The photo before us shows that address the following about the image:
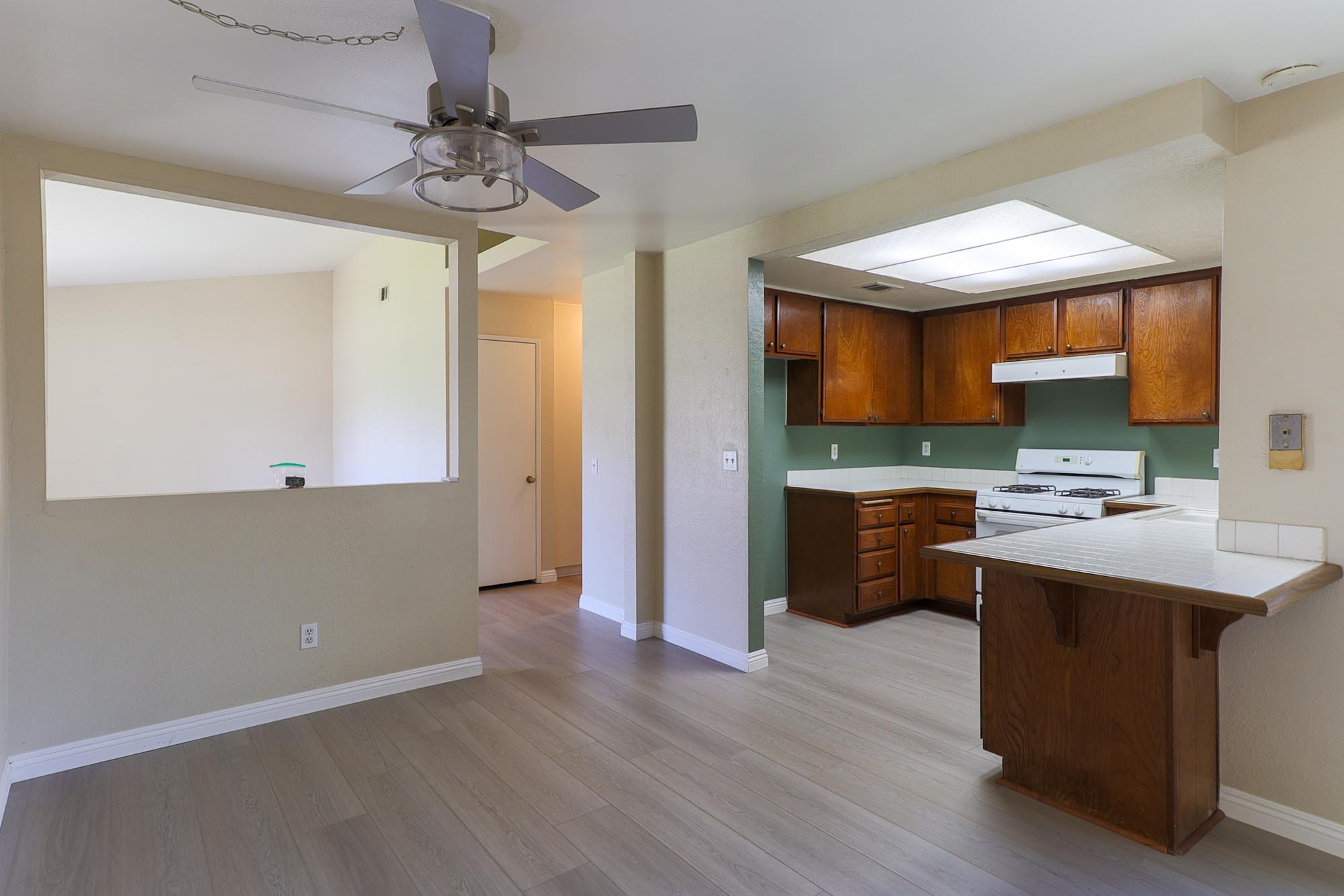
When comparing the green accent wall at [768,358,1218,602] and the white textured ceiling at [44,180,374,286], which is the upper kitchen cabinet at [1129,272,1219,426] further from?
the white textured ceiling at [44,180,374,286]

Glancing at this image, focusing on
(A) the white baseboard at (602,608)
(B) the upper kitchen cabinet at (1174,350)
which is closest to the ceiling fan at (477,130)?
(A) the white baseboard at (602,608)

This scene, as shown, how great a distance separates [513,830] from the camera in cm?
223

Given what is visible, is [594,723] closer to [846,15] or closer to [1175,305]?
[846,15]

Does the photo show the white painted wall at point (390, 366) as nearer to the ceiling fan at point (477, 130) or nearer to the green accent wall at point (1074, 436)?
the ceiling fan at point (477, 130)

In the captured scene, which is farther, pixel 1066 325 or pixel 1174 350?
pixel 1066 325

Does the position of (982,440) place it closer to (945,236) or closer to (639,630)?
(945,236)

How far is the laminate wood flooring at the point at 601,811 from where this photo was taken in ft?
6.50

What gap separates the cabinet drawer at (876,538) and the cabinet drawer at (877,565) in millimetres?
40

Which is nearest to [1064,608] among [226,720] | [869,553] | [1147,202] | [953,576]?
[1147,202]

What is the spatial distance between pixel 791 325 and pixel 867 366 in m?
0.78

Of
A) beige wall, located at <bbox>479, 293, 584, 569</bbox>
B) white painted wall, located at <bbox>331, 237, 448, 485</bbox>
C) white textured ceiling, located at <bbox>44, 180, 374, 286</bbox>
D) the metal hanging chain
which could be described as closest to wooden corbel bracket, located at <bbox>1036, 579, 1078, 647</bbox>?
the metal hanging chain

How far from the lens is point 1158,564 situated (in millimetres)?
2123

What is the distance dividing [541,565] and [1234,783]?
Answer: 457 cm

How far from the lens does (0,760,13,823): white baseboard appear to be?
2320 mm
